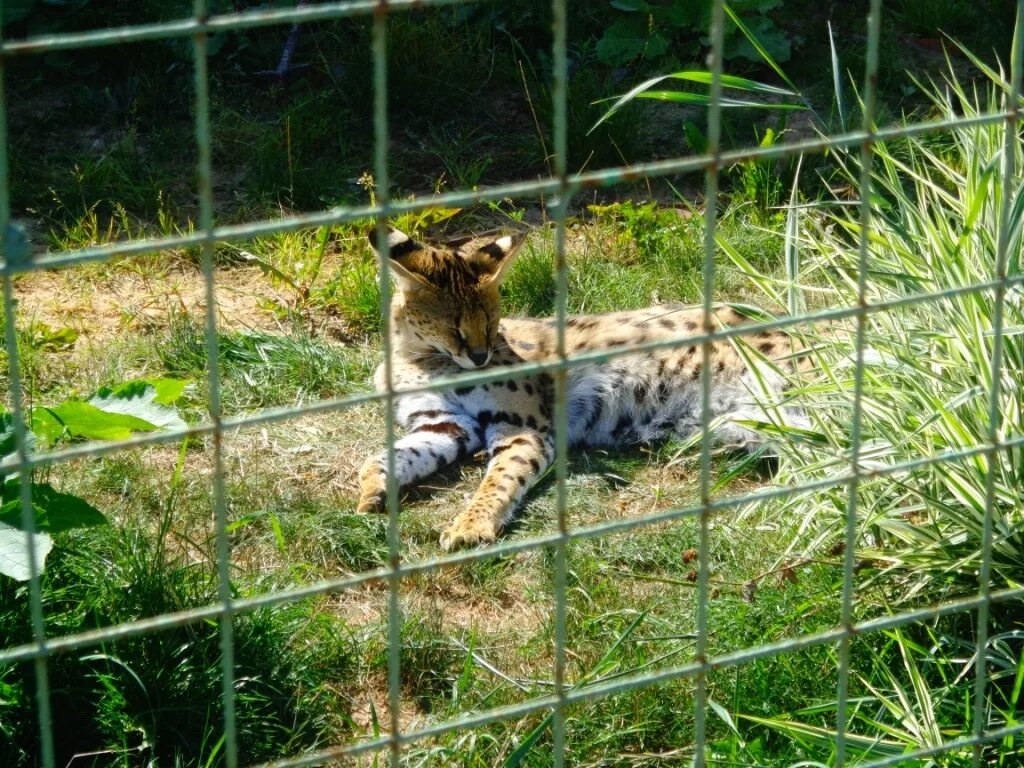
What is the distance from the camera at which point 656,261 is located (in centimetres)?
586

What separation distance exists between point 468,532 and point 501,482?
35cm

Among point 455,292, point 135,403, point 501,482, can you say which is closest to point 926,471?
point 501,482

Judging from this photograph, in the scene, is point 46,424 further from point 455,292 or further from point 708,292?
point 455,292

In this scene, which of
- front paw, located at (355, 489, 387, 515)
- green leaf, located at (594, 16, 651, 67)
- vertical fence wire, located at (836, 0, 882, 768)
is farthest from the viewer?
green leaf, located at (594, 16, 651, 67)

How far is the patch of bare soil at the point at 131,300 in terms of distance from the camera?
17.8 ft

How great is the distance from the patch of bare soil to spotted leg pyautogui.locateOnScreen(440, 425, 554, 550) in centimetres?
99

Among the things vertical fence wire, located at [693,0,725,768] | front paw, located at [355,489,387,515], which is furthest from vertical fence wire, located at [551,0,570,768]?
front paw, located at [355,489,387,515]

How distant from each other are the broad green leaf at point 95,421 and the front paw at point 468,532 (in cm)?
156

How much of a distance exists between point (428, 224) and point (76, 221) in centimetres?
130

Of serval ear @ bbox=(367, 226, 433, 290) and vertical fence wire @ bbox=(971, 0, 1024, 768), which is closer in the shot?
vertical fence wire @ bbox=(971, 0, 1024, 768)

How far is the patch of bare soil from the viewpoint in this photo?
5.43m

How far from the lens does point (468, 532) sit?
436cm

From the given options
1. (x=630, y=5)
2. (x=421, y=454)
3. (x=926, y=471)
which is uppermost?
(x=630, y=5)

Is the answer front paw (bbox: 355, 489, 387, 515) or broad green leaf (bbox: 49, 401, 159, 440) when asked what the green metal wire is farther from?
front paw (bbox: 355, 489, 387, 515)
